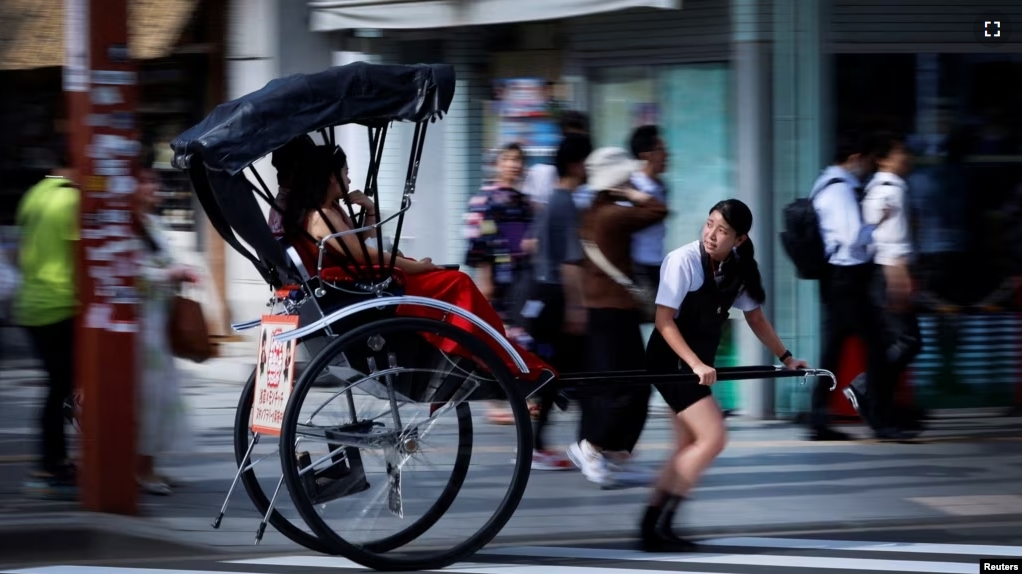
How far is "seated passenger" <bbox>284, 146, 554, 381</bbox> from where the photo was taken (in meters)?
5.79

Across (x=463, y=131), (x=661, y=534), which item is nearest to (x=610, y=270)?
(x=661, y=534)

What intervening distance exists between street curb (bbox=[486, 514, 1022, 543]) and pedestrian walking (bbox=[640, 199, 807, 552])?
311 mm

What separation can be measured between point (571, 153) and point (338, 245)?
2.40m

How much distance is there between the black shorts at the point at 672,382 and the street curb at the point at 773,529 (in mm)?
750

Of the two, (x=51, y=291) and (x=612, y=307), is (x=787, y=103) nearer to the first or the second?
(x=612, y=307)

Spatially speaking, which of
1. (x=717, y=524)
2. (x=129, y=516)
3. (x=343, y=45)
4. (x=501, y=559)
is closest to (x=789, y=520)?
(x=717, y=524)

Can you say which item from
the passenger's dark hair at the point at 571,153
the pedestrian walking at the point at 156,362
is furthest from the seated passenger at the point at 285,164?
the passenger's dark hair at the point at 571,153

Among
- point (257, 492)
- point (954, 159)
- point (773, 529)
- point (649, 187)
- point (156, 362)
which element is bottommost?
point (773, 529)

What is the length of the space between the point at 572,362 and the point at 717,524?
1.96m

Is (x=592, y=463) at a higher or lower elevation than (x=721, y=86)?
lower

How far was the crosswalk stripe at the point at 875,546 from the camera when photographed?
241 inches

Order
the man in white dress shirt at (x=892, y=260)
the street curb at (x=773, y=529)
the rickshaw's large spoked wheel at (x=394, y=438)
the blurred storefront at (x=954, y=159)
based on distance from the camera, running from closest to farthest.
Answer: the rickshaw's large spoked wheel at (x=394, y=438)
the street curb at (x=773, y=529)
the man in white dress shirt at (x=892, y=260)
the blurred storefront at (x=954, y=159)

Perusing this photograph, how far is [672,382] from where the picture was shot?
5.88m

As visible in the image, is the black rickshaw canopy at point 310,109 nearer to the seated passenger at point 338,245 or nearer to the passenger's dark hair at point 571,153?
the seated passenger at point 338,245
